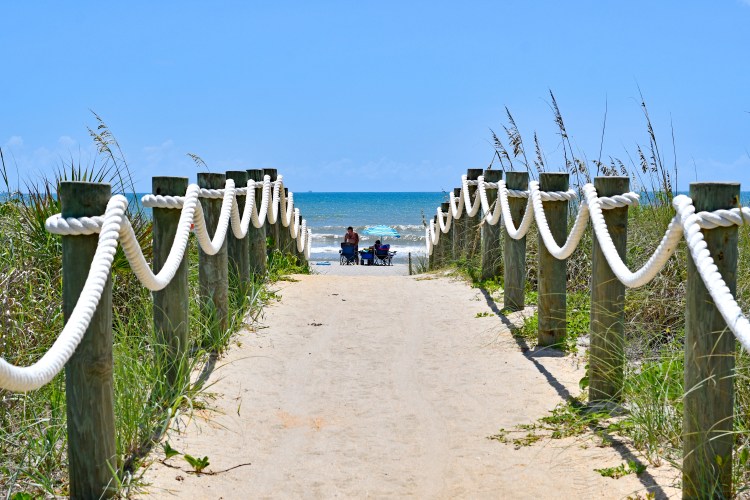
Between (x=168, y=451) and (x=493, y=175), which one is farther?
(x=493, y=175)

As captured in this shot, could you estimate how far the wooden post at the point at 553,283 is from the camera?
7.25 meters

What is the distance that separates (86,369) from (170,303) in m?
1.71

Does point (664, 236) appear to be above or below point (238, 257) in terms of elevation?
above

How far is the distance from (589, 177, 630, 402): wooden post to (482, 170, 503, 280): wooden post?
184 inches

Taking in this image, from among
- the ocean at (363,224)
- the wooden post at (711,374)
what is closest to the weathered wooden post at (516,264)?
the wooden post at (711,374)

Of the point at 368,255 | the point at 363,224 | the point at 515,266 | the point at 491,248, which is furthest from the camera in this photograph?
the point at 363,224

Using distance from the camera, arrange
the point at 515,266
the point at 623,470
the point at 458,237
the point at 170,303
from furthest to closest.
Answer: the point at 458,237 < the point at 515,266 < the point at 170,303 < the point at 623,470

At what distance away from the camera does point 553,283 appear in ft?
23.9

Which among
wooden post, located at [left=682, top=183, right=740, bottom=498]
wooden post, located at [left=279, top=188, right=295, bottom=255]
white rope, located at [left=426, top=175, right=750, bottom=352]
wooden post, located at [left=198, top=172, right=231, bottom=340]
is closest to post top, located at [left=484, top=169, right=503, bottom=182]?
white rope, located at [left=426, top=175, right=750, bottom=352]

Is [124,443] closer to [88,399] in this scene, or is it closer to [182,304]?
[88,399]

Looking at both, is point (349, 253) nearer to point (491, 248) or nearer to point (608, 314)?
point (491, 248)

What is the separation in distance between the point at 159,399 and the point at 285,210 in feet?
22.2

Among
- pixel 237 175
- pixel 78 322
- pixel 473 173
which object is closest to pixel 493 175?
pixel 473 173

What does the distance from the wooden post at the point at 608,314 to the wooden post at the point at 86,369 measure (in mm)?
2983
